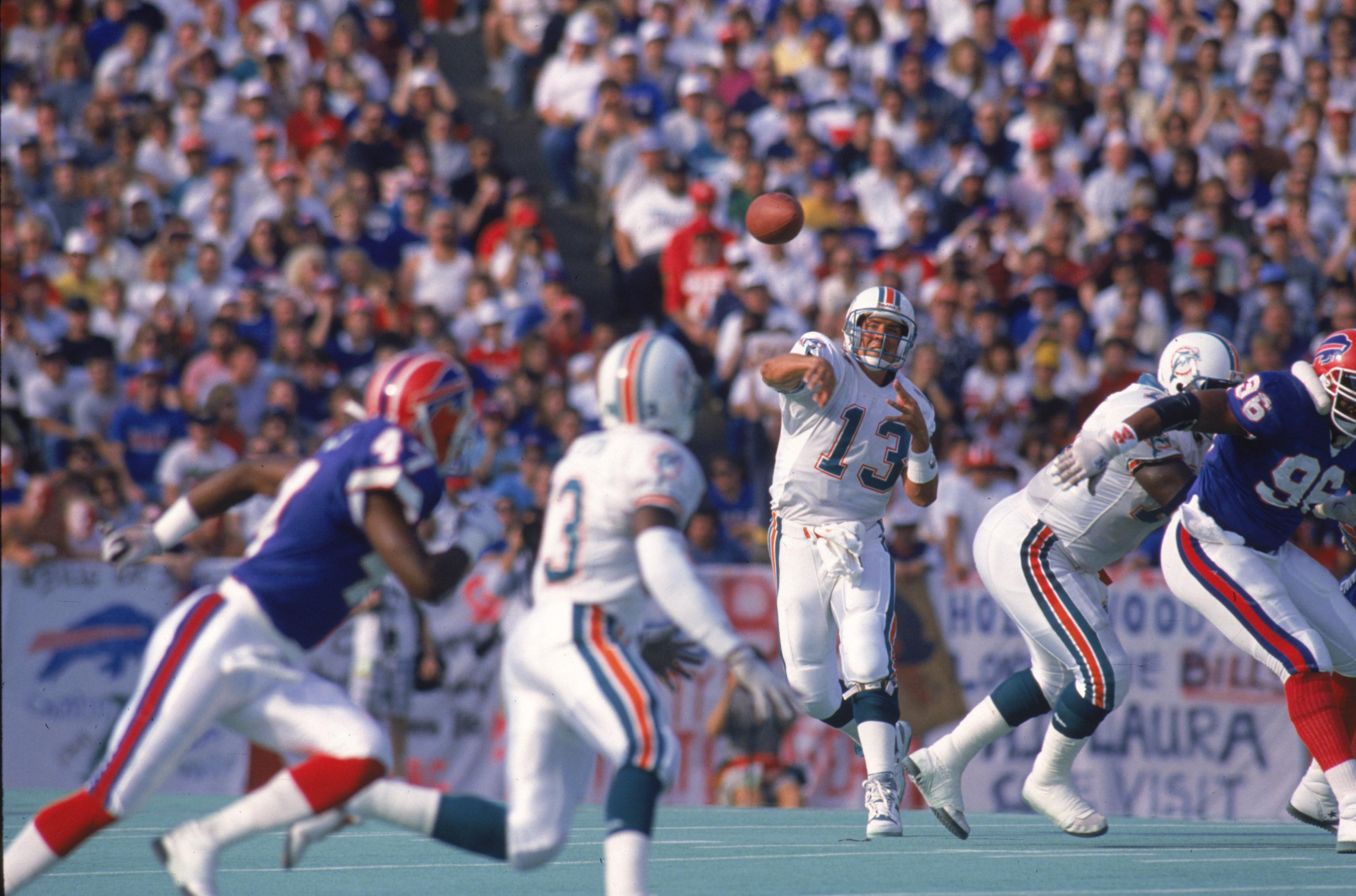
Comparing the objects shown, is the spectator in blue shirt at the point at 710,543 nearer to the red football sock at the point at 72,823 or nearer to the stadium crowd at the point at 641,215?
the stadium crowd at the point at 641,215

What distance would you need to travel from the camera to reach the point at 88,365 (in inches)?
454

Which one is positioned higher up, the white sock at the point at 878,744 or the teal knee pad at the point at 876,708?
the teal knee pad at the point at 876,708

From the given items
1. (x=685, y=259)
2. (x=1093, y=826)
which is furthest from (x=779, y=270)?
(x=1093, y=826)

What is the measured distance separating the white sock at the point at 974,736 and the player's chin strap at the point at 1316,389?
6.19ft

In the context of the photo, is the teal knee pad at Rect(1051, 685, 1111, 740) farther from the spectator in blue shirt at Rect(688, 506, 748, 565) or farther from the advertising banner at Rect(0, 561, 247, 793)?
the advertising banner at Rect(0, 561, 247, 793)

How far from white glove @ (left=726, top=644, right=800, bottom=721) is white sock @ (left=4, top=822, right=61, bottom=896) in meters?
1.91

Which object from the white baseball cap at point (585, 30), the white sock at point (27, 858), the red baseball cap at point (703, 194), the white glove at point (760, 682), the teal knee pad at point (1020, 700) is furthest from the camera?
the white baseball cap at point (585, 30)

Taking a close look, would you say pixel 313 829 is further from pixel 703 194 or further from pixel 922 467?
pixel 703 194

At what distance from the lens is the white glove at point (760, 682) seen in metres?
4.34

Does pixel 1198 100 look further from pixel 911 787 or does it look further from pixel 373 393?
pixel 373 393

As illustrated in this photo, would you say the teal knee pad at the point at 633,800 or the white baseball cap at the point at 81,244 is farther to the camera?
the white baseball cap at the point at 81,244

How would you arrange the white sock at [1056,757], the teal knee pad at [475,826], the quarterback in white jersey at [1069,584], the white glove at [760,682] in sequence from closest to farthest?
the white glove at [760,682], the teal knee pad at [475,826], the quarterback in white jersey at [1069,584], the white sock at [1056,757]

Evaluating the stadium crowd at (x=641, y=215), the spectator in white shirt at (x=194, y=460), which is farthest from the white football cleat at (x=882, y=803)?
the spectator in white shirt at (x=194, y=460)

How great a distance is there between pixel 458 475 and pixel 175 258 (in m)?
8.15
